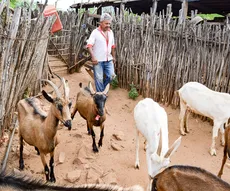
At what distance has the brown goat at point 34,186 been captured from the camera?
63.7 inches

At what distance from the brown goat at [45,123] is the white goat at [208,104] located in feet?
9.60

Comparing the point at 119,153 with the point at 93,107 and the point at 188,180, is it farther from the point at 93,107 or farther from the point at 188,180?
the point at 188,180

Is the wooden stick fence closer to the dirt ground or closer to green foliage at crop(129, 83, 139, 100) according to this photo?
the dirt ground

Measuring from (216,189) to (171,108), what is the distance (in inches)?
190

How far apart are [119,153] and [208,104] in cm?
203

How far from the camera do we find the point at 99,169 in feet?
16.7

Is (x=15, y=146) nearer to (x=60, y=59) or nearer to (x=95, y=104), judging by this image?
(x=95, y=104)

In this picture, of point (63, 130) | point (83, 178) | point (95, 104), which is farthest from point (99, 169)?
point (63, 130)

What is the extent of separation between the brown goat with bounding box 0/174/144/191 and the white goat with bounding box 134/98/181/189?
2.16m

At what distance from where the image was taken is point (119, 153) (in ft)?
18.8

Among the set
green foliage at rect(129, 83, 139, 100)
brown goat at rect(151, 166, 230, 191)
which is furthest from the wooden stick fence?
green foliage at rect(129, 83, 139, 100)

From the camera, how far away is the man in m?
7.07

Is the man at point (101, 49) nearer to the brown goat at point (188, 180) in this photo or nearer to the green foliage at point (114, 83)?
the green foliage at point (114, 83)

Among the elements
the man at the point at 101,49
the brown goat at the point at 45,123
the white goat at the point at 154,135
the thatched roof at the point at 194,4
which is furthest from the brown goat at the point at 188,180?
the thatched roof at the point at 194,4
